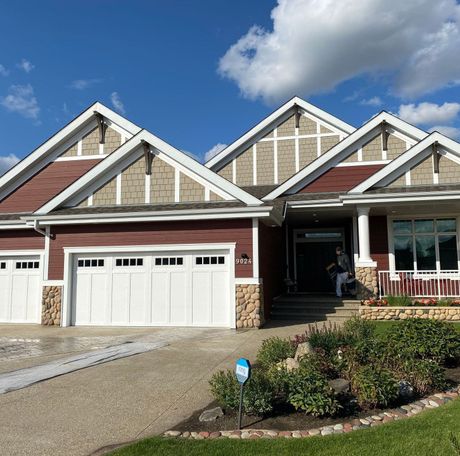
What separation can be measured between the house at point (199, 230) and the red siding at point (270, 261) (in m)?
0.07

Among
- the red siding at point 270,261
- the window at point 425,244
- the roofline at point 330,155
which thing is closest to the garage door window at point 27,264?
the red siding at point 270,261

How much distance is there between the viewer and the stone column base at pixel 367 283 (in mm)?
13188

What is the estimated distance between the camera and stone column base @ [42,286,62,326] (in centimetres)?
1277

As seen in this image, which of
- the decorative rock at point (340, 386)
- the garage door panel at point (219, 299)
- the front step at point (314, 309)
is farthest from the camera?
the front step at point (314, 309)

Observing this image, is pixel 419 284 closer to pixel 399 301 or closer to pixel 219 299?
pixel 399 301

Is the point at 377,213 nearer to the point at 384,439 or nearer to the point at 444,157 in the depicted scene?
the point at 444,157

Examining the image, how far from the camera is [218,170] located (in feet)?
64.1

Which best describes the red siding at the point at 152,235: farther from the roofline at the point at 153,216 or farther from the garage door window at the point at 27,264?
the garage door window at the point at 27,264

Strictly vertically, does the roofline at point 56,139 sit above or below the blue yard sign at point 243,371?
above

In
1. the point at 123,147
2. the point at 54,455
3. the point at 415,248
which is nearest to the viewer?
the point at 54,455

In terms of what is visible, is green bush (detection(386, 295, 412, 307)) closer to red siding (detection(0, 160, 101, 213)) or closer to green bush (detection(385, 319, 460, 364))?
green bush (detection(385, 319, 460, 364))

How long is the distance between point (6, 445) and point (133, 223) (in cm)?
871

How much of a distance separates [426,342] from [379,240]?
8444 mm

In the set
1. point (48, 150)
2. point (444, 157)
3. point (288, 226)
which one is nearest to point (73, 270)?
point (48, 150)
